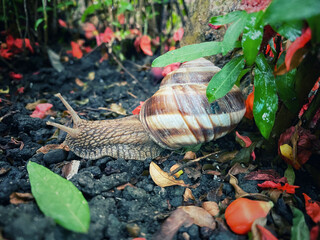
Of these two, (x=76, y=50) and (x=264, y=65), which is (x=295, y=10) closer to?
(x=264, y=65)

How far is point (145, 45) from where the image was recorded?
12.8 feet

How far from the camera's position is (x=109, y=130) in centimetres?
236

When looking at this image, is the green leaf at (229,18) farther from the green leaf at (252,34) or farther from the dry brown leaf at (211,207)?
the dry brown leaf at (211,207)

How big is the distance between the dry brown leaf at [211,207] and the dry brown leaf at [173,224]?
0.17 meters

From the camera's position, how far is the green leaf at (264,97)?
4.93 feet

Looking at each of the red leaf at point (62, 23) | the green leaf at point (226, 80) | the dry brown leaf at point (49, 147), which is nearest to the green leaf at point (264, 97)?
the green leaf at point (226, 80)

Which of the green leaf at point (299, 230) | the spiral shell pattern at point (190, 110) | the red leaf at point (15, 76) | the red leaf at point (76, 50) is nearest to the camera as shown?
the green leaf at point (299, 230)

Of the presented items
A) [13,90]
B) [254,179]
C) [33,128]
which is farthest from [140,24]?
[254,179]

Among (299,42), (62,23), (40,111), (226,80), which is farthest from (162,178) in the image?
(62,23)

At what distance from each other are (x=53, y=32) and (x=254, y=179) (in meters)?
4.00

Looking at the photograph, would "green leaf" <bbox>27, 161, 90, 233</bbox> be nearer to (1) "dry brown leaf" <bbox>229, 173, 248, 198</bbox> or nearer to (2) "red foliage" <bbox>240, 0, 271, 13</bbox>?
(1) "dry brown leaf" <bbox>229, 173, 248, 198</bbox>

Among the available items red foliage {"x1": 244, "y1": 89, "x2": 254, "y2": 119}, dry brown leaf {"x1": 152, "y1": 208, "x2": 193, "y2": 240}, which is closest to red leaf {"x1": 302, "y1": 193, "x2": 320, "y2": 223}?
dry brown leaf {"x1": 152, "y1": 208, "x2": 193, "y2": 240}

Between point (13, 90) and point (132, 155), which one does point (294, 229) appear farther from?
point (13, 90)

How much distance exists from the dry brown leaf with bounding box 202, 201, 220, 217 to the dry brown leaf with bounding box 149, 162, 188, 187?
24 cm
